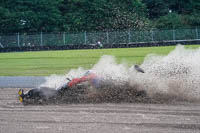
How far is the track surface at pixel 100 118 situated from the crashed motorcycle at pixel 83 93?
45 centimetres

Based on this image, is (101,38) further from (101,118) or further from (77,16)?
(101,118)

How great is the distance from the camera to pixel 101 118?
21.2 ft

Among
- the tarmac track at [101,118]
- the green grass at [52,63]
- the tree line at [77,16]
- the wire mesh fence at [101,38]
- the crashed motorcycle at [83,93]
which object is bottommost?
the tarmac track at [101,118]

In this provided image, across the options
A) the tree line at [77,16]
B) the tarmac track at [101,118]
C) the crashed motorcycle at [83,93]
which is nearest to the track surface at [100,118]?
the tarmac track at [101,118]

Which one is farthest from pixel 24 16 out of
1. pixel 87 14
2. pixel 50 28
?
pixel 87 14

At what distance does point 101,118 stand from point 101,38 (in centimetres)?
2575

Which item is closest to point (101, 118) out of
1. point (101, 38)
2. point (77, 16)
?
point (101, 38)

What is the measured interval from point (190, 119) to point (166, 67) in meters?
2.91

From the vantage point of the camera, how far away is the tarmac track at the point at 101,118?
575 centimetres

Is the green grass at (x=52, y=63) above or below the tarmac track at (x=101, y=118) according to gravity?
above

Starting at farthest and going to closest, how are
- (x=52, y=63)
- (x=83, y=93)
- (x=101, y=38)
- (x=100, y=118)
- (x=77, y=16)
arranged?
(x=77, y=16) → (x=101, y=38) → (x=52, y=63) → (x=83, y=93) → (x=100, y=118)

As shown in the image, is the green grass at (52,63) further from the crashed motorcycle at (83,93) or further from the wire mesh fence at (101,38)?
the wire mesh fence at (101,38)

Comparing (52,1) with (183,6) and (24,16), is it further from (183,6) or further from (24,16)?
(183,6)

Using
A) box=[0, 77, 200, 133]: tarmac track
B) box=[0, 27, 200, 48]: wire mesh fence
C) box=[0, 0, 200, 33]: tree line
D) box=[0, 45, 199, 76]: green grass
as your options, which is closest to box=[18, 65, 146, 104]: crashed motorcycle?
box=[0, 77, 200, 133]: tarmac track
